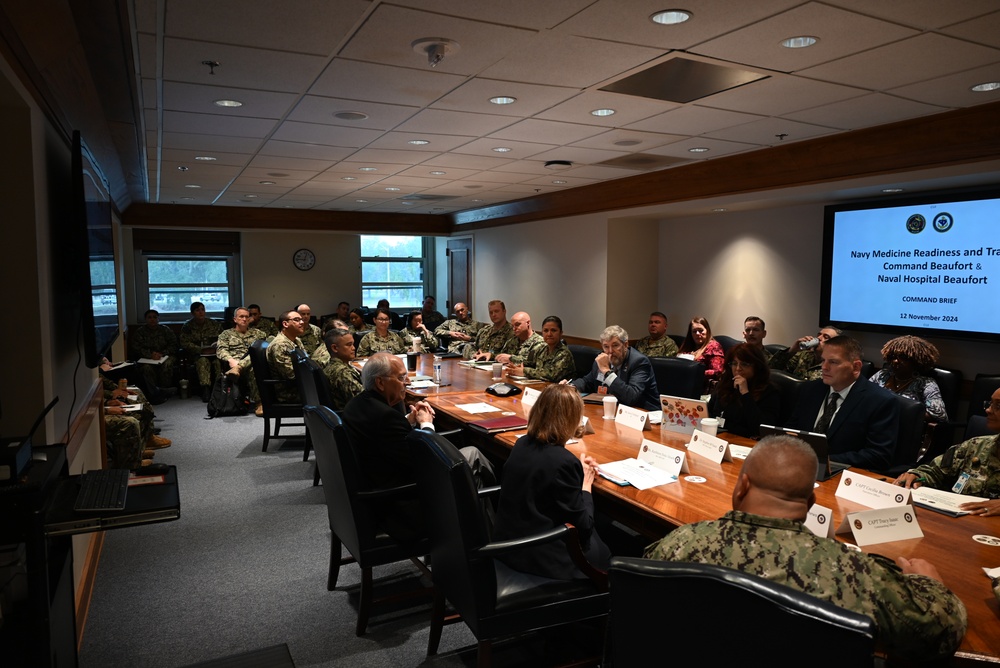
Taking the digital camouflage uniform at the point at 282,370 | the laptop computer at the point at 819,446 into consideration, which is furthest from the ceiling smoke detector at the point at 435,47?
the digital camouflage uniform at the point at 282,370

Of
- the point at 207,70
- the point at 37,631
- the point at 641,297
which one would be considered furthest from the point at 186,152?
the point at 641,297

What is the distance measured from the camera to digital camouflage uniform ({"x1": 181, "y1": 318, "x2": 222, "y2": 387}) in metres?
8.93

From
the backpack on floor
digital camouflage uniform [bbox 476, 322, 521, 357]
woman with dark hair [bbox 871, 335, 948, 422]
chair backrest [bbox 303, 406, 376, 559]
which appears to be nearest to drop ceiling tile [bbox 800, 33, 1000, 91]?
A: woman with dark hair [bbox 871, 335, 948, 422]

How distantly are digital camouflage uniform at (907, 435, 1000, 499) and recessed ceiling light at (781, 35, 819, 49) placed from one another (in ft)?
6.01

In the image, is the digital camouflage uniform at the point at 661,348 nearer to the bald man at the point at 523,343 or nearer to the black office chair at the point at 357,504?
the bald man at the point at 523,343

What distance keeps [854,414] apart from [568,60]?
2231mm

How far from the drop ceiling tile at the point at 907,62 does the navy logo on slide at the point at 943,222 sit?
228 centimetres

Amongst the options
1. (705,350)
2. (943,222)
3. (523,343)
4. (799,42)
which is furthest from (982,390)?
(523,343)

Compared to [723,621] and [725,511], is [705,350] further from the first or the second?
[723,621]

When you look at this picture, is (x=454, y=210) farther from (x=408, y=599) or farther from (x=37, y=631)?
(x=37, y=631)

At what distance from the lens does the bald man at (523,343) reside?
19.9 feet

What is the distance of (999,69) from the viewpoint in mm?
3264

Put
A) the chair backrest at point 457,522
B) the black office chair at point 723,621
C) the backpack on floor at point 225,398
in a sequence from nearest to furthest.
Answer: the black office chair at point 723,621 < the chair backrest at point 457,522 < the backpack on floor at point 225,398

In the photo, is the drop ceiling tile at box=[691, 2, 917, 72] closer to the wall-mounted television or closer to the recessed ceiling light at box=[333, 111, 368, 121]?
the recessed ceiling light at box=[333, 111, 368, 121]
